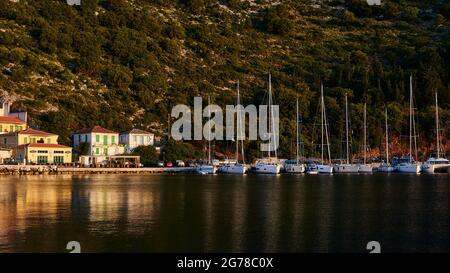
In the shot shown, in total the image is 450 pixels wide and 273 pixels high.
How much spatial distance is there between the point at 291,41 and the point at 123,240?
106616 millimetres

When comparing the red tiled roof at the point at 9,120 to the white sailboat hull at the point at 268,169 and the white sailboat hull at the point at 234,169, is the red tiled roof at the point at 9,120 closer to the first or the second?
the white sailboat hull at the point at 234,169

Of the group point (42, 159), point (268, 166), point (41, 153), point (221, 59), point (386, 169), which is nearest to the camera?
point (268, 166)

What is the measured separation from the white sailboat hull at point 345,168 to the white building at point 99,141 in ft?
87.4

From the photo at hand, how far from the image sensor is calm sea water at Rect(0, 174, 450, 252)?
24.1 metres

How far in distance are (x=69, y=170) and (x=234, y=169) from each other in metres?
18.9

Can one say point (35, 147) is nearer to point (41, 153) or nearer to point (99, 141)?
point (41, 153)

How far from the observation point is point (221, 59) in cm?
11644

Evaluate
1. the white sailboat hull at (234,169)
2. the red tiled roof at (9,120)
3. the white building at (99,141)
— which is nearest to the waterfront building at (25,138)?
the red tiled roof at (9,120)

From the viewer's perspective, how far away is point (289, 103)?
97.9 m

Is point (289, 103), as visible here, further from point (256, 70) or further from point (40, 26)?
point (40, 26)

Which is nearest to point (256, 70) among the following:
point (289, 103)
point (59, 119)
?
point (289, 103)

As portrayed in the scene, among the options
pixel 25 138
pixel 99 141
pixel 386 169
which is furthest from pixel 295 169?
pixel 25 138

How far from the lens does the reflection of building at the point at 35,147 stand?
7806cm

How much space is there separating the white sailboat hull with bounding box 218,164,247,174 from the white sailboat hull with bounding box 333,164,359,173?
11.6 meters
